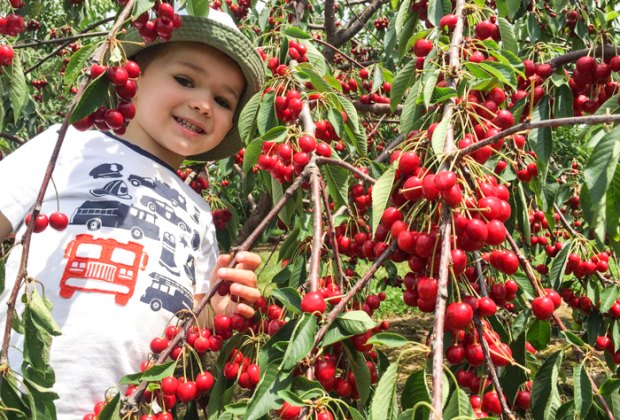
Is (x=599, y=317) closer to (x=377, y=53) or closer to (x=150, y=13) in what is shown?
(x=150, y=13)

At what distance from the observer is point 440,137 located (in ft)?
3.65

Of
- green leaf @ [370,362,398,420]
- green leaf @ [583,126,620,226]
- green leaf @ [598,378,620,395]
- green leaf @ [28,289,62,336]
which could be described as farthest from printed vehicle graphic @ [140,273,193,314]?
green leaf @ [583,126,620,226]

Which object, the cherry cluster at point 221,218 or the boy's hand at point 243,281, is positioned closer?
the boy's hand at point 243,281

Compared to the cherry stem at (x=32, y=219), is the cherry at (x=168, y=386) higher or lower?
lower

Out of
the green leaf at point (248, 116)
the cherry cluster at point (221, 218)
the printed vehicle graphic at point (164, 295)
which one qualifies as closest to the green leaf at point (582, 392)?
the printed vehicle graphic at point (164, 295)

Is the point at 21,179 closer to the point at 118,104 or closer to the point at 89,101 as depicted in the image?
the point at 118,104

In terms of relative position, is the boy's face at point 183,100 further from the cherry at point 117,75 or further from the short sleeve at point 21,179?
the cherry at point 117,75

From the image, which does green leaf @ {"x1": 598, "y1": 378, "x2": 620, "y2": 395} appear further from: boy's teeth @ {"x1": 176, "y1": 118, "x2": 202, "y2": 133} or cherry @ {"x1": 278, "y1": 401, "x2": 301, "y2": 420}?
boy's teeth @ {"x1": 176, "y1": 118, "x2": 202, "y2": 133}

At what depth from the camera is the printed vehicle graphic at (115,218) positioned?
1750 mm

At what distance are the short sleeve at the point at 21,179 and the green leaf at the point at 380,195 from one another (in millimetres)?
1119

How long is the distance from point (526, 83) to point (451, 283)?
927mm

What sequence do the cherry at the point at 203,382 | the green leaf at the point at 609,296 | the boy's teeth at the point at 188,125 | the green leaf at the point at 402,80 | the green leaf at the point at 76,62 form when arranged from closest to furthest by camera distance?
1. the cherry at the point at 203,382
2. the green leaf at the point at 76,62
3. the green leaf at the point at 402,80
4. the boy's teeth at the point at 188,125
5. the green leaf at the point at 609,296

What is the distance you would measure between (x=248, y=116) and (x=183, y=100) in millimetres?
241

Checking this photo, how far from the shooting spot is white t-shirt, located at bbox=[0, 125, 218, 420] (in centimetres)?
163
